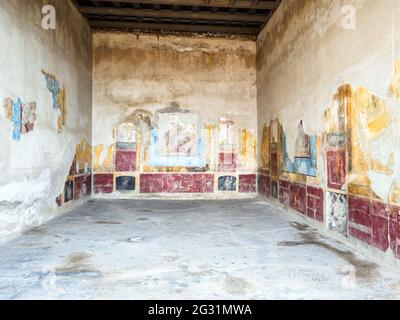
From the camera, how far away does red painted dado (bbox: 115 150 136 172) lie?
7949 millimetres

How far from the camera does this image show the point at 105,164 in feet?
25.9

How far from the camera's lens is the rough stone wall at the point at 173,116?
26.2 feet

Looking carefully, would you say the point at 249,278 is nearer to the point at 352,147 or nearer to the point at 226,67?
the point at 352,147

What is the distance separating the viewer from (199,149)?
26.6ft

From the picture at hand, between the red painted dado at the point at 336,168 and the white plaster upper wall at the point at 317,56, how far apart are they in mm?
579

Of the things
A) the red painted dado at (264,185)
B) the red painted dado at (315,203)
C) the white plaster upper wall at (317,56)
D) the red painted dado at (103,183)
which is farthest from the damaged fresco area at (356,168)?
the red painted dado at (103,183)

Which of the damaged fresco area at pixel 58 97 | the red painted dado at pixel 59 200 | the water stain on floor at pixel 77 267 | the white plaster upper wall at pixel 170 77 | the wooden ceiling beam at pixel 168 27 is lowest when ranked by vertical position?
the water stain on floor at pixel 77 267

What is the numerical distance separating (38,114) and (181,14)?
383 centimetres

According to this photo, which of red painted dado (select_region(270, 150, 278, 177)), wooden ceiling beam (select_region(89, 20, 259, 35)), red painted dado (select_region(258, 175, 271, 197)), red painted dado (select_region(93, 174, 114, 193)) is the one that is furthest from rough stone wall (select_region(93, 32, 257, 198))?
red painted dado (select_region(270, 150, 278, 177))

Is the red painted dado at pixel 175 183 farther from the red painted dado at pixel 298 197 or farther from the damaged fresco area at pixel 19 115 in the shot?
the damaged fresco area at pixel 19 115

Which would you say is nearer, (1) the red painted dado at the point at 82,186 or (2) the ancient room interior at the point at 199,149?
(2) the ancient room interior at the point at 199,149

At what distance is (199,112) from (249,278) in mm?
5909

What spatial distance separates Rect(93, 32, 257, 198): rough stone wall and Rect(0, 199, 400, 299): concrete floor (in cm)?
290
